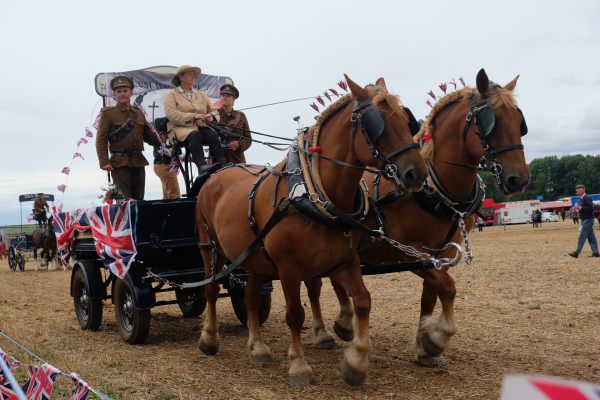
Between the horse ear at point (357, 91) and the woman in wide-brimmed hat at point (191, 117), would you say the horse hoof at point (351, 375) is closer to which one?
the horse ear at point (357, 91)

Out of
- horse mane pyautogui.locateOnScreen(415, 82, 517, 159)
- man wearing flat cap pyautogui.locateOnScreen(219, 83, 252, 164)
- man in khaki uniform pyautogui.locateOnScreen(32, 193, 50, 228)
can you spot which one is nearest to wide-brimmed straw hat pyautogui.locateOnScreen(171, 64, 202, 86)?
man wearing flat cap pyautogui.locateOnScreen(219, 83, 252, 164)

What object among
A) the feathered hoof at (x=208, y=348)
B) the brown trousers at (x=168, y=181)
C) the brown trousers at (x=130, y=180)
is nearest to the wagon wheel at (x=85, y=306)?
the brown trousers at (x=130, y=180)

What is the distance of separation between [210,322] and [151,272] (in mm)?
957

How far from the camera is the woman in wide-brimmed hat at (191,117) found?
708 centimetres

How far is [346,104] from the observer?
4836mm

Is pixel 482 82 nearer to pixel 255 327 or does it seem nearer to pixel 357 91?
pixel 357 91

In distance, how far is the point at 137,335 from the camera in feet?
22.2

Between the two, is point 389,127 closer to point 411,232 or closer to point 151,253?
point 411,232

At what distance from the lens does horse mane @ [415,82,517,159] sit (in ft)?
16.1

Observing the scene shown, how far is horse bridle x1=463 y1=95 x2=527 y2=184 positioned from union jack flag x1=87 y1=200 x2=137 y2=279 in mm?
3893

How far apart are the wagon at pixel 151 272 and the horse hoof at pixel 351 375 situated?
2.27 metres

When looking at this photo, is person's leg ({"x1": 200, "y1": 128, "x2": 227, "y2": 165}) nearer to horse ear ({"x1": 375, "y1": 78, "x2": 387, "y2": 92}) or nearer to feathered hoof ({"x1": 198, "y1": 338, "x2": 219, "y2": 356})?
feathered hoof ({"x1": 198, "y1": 338, "x2": 219, "y2": 356})

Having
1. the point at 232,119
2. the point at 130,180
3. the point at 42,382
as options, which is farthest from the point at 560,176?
the point at 42,382

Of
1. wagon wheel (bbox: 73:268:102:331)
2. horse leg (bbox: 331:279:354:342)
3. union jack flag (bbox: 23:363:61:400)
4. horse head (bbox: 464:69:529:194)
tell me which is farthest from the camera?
wagon wheel (bbox: 73:268:102:331)
